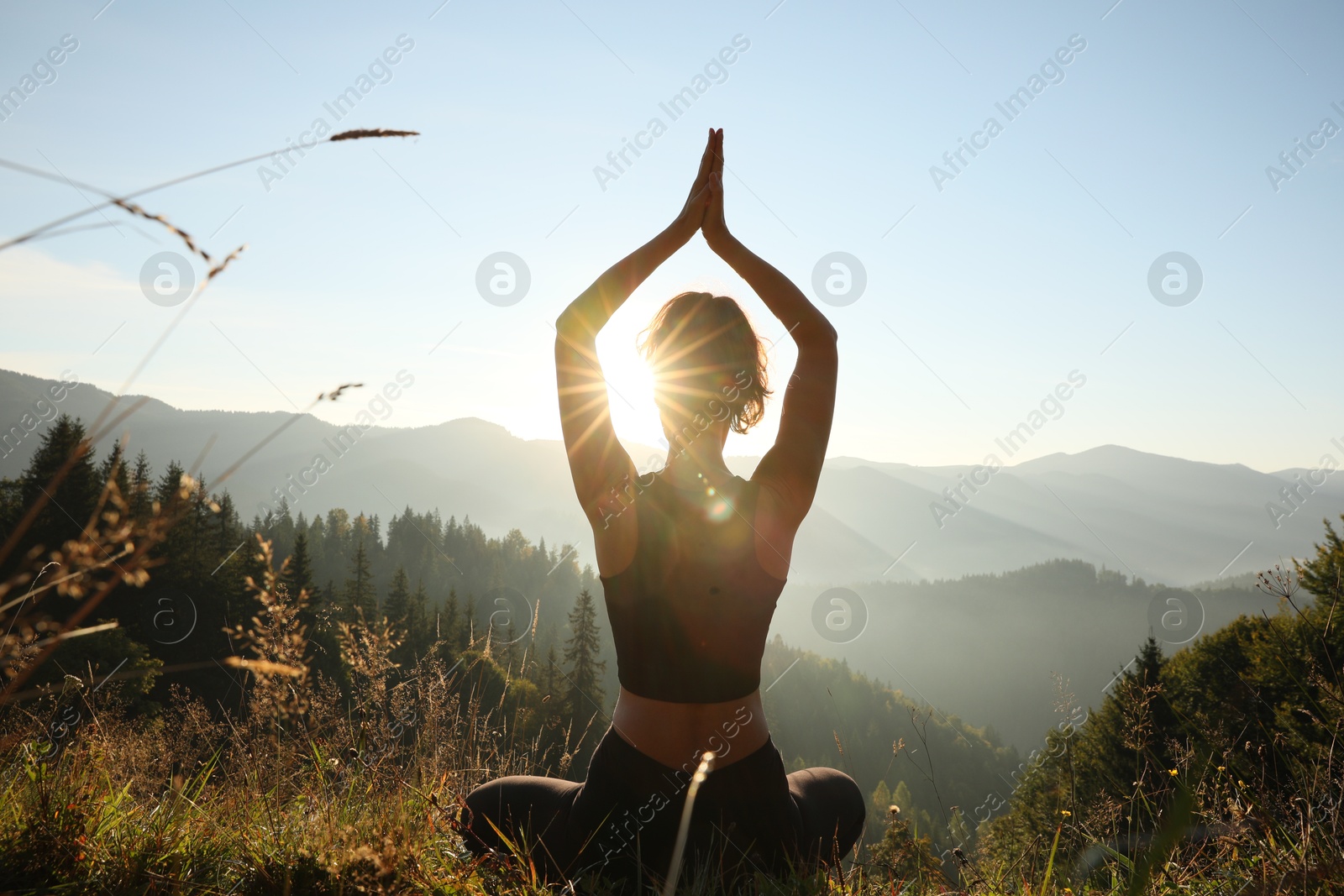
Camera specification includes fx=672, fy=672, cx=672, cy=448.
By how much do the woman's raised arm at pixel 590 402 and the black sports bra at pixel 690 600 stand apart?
15 cm

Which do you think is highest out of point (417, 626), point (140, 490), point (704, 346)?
point (704, 346)

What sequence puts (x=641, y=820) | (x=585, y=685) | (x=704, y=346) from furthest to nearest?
(x=585, y=685), (x=704, y=346), (x=641, y=820)

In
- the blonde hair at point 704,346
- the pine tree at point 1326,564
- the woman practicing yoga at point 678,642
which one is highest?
the pine tree at point 1326,564

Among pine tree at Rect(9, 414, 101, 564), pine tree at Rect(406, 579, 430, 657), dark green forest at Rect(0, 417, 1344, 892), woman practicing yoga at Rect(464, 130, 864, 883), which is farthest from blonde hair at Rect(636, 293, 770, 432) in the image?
pine tree at Rect(406, 579, 430, 657)

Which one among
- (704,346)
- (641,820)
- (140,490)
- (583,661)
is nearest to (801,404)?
(704,346)

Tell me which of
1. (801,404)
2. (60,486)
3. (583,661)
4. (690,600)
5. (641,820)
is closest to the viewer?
(641,820)

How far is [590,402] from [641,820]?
1.49m

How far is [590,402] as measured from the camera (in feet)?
8.13

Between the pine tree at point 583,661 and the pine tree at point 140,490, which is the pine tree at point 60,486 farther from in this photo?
the pine tree at point 140,490

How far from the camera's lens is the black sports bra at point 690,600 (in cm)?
245

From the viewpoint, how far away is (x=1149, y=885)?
2.28 m

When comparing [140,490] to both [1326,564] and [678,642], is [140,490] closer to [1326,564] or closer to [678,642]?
[678,642]

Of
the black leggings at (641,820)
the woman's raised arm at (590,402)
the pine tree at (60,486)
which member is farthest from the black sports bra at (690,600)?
the pine tree at (60,486)

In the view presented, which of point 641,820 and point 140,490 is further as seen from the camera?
point 140,490
